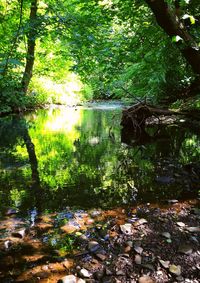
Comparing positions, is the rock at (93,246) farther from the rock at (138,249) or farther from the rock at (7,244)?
the rock at (7,244)

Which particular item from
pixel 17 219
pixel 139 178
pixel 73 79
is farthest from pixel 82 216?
pixel 73 79

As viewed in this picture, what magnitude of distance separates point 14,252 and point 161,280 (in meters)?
1.60

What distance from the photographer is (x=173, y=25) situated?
696 centimetres

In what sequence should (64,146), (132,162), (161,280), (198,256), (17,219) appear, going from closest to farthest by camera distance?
1. (161,280)
2. (198,256)
3. (17,219)
4. (132,162)
5. (64,146)

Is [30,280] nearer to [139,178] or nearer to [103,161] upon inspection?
[139,178]

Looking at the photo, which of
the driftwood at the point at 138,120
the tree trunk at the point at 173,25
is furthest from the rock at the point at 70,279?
the driftwood at the point at 138,120

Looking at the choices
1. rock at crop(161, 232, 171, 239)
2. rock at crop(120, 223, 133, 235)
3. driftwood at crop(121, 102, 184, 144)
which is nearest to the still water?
driftwood at crop(121, 102, 184, 144)

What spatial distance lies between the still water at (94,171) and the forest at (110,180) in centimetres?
2

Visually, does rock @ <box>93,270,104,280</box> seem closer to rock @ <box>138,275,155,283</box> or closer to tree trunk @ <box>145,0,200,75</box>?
rock @ <box>138,275,155,283</box>

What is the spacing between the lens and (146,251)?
342cm

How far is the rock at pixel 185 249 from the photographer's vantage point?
337 cm

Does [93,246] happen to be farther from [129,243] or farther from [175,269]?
[175,269]

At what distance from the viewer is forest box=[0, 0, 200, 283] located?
3.24 meters

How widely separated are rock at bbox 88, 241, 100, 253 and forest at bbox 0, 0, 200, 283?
0.04ft
